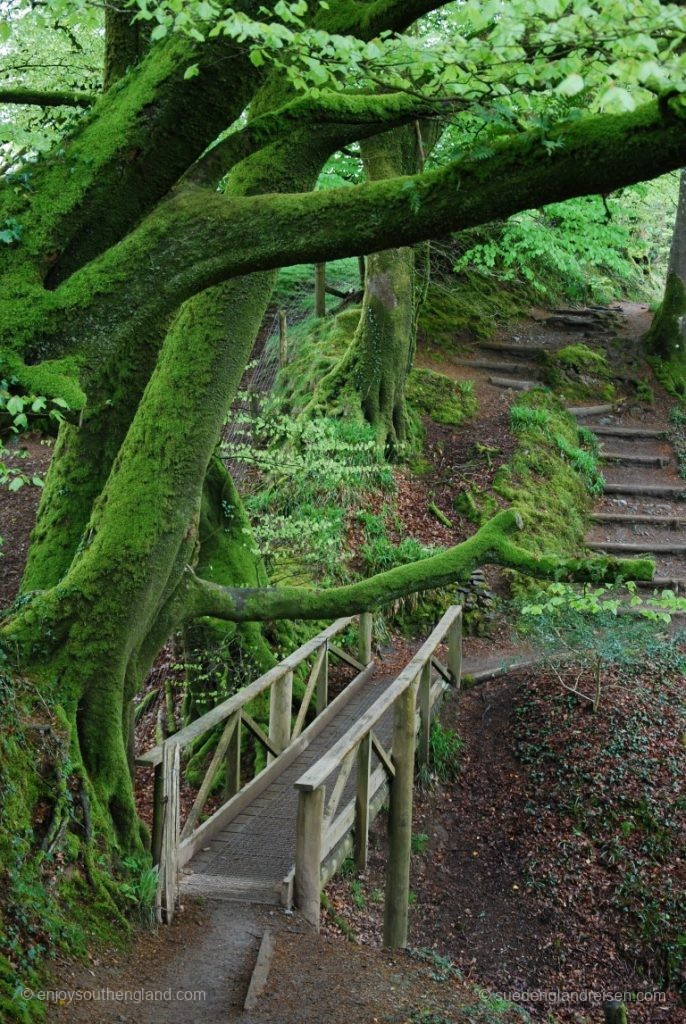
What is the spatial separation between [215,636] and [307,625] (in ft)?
6.15

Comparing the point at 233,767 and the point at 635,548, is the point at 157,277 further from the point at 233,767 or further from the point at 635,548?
the point at 635,548

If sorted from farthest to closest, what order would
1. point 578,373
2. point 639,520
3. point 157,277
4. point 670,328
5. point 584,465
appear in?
point 670,328 < point 578,373 < point 584,465 < point 639,520 < point 157,277

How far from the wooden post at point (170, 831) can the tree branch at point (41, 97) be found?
4.21m

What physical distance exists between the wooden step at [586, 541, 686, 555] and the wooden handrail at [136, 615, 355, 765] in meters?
5.96

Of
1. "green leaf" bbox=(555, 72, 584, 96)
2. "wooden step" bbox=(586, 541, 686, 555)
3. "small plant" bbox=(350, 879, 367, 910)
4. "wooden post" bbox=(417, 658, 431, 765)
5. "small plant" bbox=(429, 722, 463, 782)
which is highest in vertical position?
"green leaf" bbox=(555, 72, 584, 96)

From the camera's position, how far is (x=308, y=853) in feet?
18.1

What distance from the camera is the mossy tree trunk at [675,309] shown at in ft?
60.4

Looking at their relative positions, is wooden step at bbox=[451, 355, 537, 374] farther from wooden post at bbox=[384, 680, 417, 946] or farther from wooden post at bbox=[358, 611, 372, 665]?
wooden post at bbox=[384, 680, 417, 946]

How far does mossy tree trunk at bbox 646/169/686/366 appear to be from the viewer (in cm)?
1841

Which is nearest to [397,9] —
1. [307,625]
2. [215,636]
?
[215,636]

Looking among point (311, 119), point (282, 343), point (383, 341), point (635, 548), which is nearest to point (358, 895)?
point (311, 119)

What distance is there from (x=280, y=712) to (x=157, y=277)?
4.71 metres

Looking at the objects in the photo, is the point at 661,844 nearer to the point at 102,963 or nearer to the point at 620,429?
the point at 102,963

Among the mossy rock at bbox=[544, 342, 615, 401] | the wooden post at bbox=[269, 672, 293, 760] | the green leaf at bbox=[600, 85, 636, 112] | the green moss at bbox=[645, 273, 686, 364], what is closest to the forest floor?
the wooden post at bbox=[269, 672, 293, 760]
